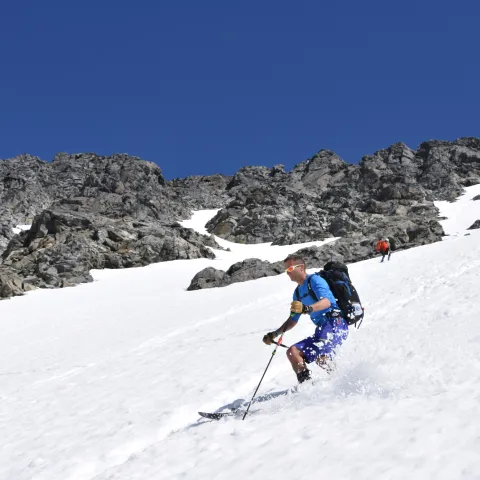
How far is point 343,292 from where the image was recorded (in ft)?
23.6

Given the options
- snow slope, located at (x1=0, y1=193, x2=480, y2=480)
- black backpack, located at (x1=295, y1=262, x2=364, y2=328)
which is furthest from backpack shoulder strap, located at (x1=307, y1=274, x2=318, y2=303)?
snow slope, located at (x1=0, y1=193, x2=480, y2=480)

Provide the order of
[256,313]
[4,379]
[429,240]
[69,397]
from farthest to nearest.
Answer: [429,240] < [256,313] < [4,379] < [69,397]

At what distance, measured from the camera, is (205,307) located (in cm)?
2495

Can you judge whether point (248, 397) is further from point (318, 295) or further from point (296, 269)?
point (296, 269)

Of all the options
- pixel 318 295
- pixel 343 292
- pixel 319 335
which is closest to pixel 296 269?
pixel 318 295

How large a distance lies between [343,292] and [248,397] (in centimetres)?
272

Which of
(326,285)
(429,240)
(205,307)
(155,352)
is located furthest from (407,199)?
(326,285)

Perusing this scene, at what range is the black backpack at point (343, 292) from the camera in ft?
23.3

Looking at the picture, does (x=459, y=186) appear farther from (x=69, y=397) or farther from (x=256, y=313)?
(x=69, y=397)

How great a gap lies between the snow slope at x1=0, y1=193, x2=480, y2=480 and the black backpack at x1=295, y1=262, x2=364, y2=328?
0.66 metres

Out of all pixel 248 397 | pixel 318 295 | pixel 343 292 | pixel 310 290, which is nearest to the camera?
pixel 318 295

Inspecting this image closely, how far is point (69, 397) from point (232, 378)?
4045mm

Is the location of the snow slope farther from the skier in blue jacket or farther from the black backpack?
the black backpack

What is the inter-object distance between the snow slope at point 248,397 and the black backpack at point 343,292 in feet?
2.15
